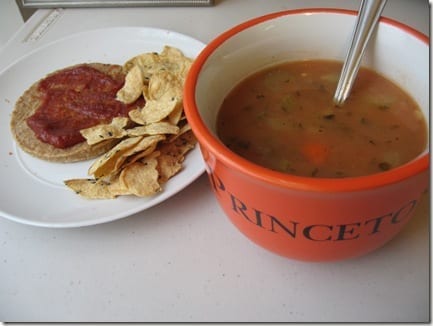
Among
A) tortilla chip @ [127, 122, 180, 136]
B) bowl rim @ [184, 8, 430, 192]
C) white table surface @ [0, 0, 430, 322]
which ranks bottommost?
white table surface @ [0, 0, 430, 322]

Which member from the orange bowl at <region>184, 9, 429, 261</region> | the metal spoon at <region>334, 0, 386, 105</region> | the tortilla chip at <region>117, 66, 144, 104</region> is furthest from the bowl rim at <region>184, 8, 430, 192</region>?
the tortilla chip at <region>117, 66, 144, 104</region>

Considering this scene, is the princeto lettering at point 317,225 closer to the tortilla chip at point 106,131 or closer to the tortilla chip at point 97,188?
the tortilla chip at point 97,188

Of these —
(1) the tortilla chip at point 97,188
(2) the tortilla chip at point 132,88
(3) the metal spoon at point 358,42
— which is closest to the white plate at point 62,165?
(1) the tortilla chip at point 97,188

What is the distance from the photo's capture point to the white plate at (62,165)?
0.83m

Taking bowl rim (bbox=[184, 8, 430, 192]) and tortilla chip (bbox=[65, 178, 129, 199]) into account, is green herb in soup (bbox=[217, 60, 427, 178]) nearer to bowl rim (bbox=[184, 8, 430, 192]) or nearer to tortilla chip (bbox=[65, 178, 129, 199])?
bowl rim (bbox=[184, 8, 430, 192])

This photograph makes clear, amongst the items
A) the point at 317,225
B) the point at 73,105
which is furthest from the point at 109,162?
the point at 317,225

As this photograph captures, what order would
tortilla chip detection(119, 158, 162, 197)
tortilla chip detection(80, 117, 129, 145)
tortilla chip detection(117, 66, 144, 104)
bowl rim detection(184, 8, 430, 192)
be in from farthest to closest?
1. tortilla chip detection(117, 66, 144, 104)
2. tortilla chip detection(80, 117, 129, 145)
3. tortilla chip detection(119, 158, 162, 197)
4. bowl rim detection(184, 8, 430, 192)

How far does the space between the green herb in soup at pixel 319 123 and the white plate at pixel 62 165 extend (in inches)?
8.0

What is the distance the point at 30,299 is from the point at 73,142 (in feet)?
1.20

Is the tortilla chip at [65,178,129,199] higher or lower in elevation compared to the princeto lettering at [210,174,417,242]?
lower

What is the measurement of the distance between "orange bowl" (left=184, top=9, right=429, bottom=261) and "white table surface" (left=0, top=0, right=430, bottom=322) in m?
0.09

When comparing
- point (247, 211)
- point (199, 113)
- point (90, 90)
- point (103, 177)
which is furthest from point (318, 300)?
point (90, 90)

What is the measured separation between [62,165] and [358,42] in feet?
2.14

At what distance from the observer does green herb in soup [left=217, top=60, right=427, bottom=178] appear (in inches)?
24.2
